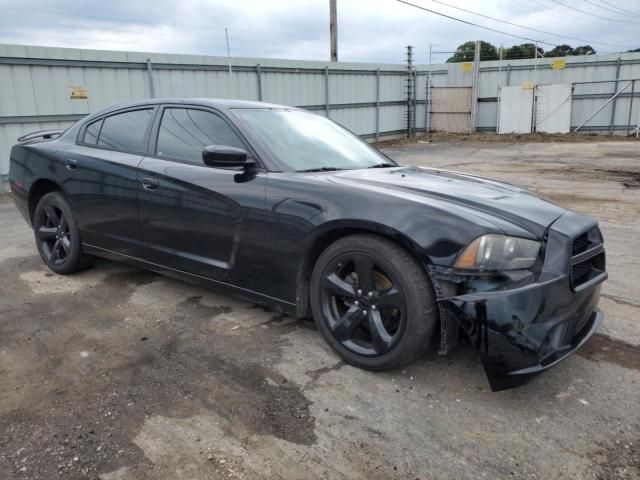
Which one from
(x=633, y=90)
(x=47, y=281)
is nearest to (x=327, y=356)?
(x=47, y=281)

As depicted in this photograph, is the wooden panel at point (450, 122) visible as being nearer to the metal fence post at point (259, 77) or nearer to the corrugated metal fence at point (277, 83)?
the corrugated metal fence at point (277, 83)

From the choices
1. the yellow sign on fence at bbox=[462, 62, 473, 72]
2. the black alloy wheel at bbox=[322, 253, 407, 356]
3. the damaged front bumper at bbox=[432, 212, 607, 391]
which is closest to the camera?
the damaged front bumper at bbox=[432, 212, 607, 391]

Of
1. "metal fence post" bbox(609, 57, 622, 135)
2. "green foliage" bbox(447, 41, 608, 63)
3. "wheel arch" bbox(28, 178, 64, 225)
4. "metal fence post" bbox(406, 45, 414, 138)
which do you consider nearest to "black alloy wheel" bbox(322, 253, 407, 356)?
"wheel arch" bbox(28, 178, 64, 225)

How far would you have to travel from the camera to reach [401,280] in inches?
104

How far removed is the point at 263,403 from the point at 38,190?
3468mm

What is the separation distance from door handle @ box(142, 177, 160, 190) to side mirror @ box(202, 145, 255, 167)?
0.71 metres

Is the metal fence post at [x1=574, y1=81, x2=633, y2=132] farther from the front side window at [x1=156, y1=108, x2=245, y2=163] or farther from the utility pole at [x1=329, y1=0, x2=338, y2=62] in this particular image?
the front side window at [x1=156, y1=108, x2=245, y2=163]

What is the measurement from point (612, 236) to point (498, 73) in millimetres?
17564

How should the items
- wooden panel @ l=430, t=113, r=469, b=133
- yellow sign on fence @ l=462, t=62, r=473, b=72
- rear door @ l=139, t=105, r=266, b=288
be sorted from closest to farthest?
rear door @ l=139, t=105, r=266, b=288 < yellow sign on fence @ l=462, t=62, r=473, b=72 < wooden panel @ l=430, t=113, r=469, b=133

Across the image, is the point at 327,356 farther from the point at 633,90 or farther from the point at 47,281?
the point at 633,90

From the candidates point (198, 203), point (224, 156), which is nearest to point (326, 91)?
point (198, 203)

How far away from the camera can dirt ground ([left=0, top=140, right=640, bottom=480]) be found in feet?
7.22

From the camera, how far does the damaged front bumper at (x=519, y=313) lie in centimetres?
239

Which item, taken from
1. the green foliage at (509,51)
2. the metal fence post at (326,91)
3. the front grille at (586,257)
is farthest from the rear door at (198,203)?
the green foliage at (509,51)
